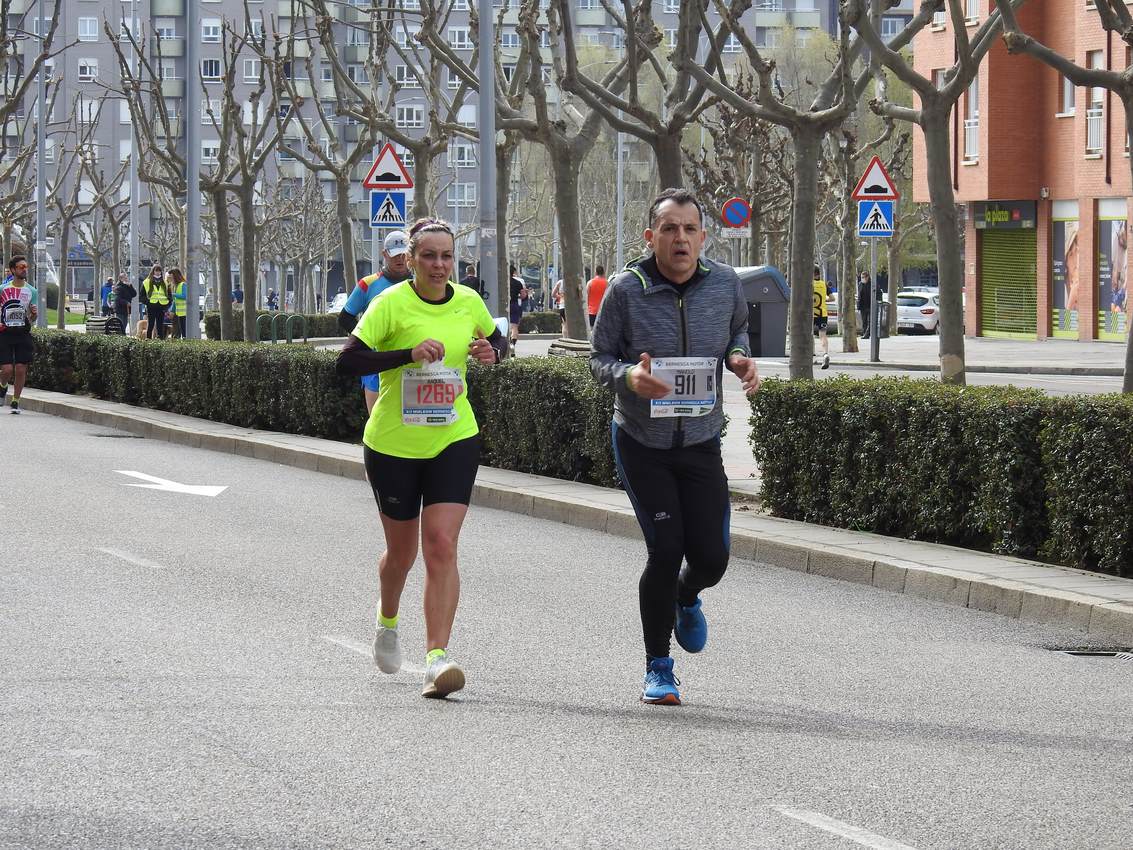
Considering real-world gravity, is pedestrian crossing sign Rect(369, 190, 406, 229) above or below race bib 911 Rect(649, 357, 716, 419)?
above

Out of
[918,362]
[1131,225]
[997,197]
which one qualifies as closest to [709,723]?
A: [918,362]

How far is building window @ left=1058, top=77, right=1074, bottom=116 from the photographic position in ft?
161

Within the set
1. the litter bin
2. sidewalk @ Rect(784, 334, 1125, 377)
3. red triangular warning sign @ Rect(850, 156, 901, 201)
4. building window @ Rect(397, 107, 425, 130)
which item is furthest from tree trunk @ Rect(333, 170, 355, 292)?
building window @ Rect(397, 107, 425, 130)

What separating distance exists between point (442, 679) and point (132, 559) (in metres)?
4.43

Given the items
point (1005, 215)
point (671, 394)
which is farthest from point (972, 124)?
point (671, 394)

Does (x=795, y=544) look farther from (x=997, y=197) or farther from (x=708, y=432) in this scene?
(x=997, y=197)

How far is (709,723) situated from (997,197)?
45.7 m

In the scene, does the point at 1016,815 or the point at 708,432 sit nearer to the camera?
the point at 1016,815

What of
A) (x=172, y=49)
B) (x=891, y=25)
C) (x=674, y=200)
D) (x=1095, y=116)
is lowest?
(x=674, y=200)

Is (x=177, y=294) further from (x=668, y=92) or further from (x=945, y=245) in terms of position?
(x=945, y=245)

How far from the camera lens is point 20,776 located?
19.6 ft

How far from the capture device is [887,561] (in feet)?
34.6

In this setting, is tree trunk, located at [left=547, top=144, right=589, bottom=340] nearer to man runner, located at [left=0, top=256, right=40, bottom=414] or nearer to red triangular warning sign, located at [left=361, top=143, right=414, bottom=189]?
red triangular warning sign, located at [left=361, top=143, right=414, bottom=189]

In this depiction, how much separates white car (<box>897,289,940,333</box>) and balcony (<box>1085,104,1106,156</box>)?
743 inches
